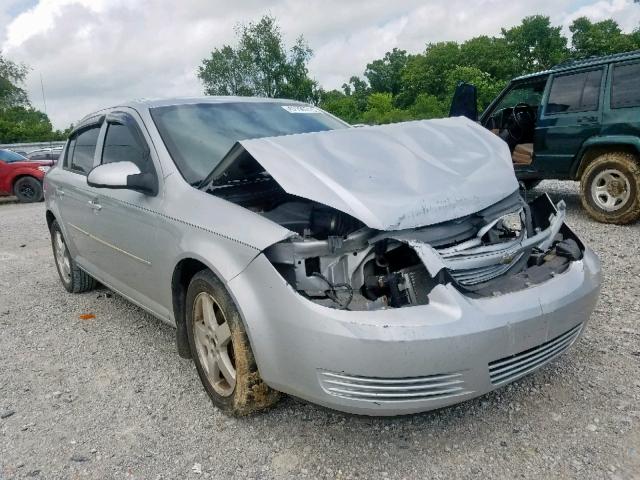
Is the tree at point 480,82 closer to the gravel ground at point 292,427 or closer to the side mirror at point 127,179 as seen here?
the gravel ground at point 292,427

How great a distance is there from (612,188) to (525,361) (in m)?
4.82

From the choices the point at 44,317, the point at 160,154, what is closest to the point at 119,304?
the point at 44,317

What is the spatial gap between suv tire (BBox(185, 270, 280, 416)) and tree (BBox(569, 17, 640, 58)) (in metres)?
53.6

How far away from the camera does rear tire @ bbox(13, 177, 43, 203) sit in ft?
42.9

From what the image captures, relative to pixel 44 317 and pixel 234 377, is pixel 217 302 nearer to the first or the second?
pixel 234 377

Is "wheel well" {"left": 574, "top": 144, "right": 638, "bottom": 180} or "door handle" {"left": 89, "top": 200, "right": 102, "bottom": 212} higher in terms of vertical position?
"door handle" {"left": 89, "top": 200, "right": 102, "bottom": 212}

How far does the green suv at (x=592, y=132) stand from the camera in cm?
600

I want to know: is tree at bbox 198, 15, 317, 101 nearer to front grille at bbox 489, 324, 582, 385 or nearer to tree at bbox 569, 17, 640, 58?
tree at bbox 569, 17, 640, 58

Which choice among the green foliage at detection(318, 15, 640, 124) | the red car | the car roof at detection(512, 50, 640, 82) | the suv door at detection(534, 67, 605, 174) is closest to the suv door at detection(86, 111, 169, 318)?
the suv door at detection(534, 67, 605, 174)

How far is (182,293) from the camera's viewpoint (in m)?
2.88

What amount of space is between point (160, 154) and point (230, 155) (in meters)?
0.58

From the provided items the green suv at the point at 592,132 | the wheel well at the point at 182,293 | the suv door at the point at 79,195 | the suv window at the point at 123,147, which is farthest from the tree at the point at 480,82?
the wheel well at the point at 182,293

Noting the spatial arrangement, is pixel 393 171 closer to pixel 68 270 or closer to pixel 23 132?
pixel 68 270

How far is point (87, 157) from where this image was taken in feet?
13.8
